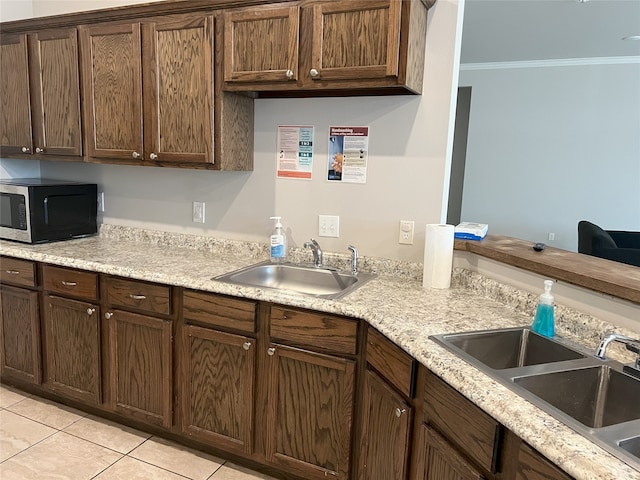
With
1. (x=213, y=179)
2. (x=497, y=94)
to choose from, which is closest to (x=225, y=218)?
(x=213, y=179)

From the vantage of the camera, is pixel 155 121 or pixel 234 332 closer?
pixel 234 332

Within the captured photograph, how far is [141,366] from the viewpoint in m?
2.31

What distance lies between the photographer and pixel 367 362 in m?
1.84

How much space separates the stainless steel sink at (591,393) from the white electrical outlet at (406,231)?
1077 mm

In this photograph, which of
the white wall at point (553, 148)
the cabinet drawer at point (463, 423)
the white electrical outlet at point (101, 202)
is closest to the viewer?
the cabinet drawer at point (463, 423)

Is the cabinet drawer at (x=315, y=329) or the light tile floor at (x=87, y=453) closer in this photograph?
the cabinet drawer at (x=315, y=329)

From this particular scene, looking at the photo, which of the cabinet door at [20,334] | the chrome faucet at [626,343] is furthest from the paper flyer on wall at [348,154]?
the cabinet door at [20,334]

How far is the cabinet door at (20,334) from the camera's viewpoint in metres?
2.59

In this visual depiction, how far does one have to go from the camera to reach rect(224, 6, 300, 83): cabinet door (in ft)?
6.76

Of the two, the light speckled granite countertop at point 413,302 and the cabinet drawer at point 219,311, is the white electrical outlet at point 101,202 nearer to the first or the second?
the light speckled granite countertop at point 413,302

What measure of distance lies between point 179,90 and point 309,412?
5.42 feet

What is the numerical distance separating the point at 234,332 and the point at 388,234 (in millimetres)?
892

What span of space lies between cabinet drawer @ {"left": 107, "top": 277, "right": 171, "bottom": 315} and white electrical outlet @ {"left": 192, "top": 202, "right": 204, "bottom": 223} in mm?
642

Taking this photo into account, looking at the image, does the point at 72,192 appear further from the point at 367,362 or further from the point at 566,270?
the point at 566,270
